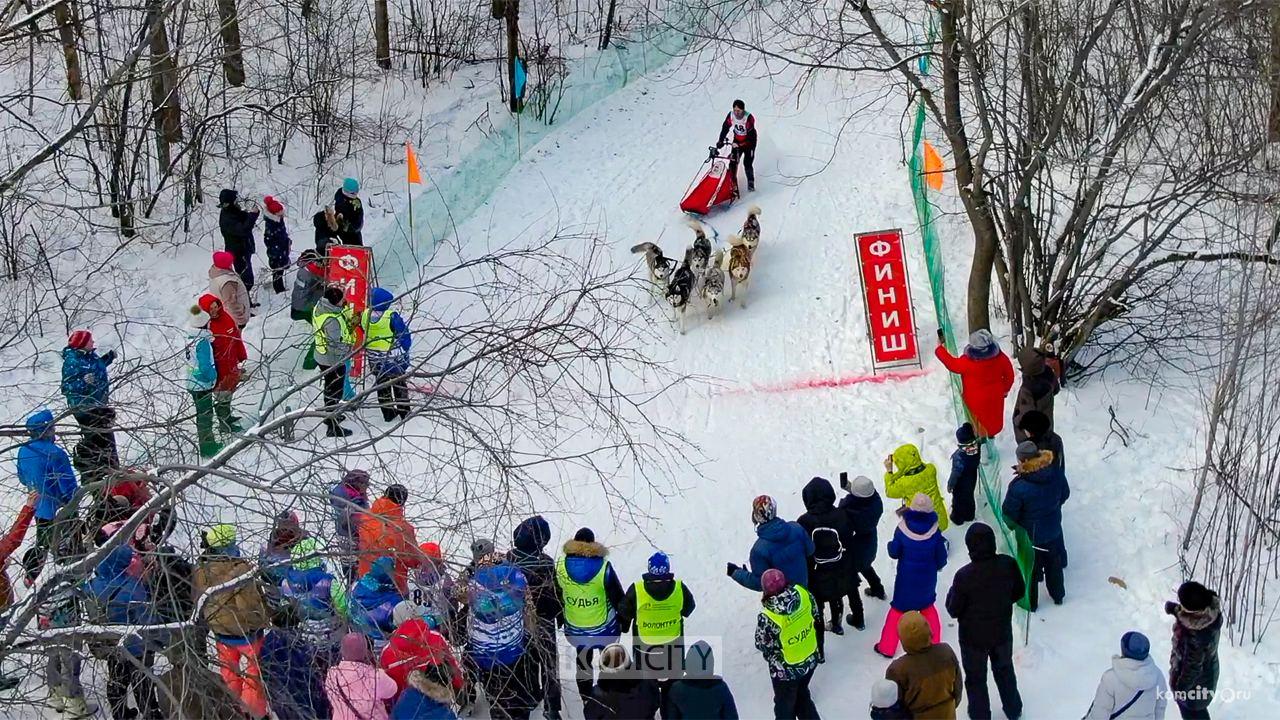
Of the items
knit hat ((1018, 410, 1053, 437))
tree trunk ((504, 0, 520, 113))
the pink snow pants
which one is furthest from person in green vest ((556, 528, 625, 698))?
tree trunk ((504, 0, 520, 113))

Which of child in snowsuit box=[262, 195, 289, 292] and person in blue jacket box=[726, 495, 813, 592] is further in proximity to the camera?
child in snowsuit box=[262, 195, 289, 292]

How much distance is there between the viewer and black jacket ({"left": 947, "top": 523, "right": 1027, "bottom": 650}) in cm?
855

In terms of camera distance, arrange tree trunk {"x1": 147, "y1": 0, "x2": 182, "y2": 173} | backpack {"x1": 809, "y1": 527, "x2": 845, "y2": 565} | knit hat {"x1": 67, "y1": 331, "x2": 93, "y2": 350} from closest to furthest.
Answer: backpack {"x1": 809, "y1": 527, "x2": 845, "y2": 565}, knit hat {"x1": 67, "y1": 331, "x2": 93, "y2": 350}, tree trunk {"x1": 147, "y1": 0, "x2": 182, "y2": 173}

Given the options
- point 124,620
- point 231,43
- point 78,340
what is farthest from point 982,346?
point 231,43

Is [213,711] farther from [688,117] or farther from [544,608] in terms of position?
[688,117]

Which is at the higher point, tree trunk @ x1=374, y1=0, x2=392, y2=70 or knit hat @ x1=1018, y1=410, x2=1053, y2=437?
tree trunk @ x1=374, y1=0, x2=392, y2=70

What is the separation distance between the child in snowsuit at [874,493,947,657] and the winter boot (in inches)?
212

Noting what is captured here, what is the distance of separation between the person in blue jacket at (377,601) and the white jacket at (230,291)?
5518 millimetres

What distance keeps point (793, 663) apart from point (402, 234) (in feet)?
30.0

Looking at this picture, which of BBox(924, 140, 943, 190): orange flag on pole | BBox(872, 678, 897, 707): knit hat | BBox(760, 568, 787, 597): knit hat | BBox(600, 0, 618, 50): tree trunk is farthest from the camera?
BBox(600, 0, 618, 50): tree trunk

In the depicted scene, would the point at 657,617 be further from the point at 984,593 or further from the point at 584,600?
the point at 984,593

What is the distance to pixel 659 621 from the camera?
8648 millimetres

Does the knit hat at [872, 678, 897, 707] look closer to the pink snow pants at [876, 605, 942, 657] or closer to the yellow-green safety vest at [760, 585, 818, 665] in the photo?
the yellow-green safety vest at [760, 585, 818, 665]

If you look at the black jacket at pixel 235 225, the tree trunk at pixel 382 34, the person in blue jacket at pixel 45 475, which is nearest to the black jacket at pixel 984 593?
the person in blue jacket at pixel 45 475
